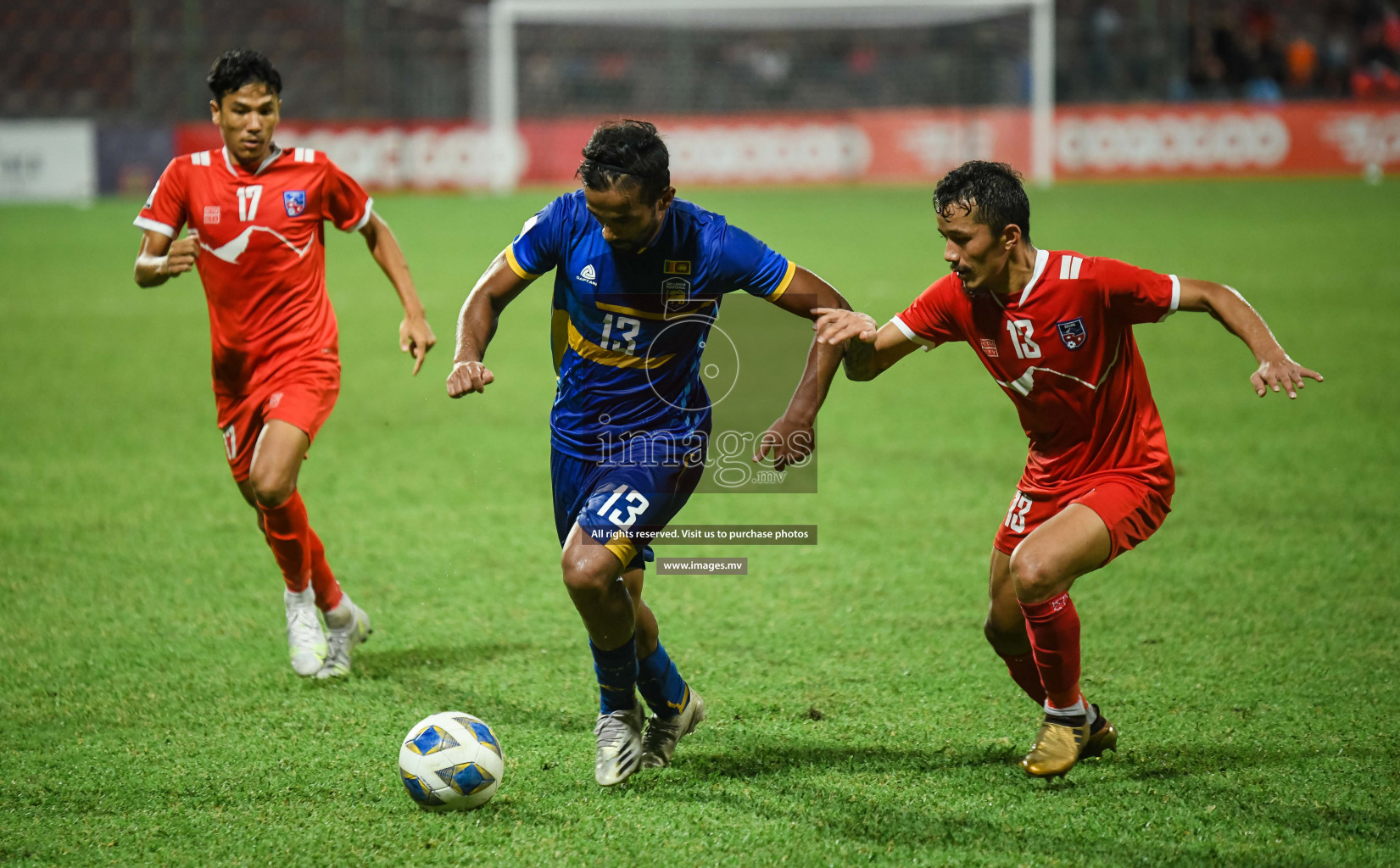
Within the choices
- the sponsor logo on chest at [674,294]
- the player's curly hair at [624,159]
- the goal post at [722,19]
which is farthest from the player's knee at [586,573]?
the goal post at [722,19]

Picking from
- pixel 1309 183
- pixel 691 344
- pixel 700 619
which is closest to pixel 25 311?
pixel 700 619

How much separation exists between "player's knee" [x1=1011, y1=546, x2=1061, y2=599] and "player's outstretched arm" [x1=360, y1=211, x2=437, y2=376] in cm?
205

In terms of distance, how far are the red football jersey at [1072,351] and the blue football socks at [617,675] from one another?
1.26 m

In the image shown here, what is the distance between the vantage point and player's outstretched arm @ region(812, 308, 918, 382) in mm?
3637

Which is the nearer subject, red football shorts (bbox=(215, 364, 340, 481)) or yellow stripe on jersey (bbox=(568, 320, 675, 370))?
yellow stripe on jersey (bbox=(568, 320, 675, 370))

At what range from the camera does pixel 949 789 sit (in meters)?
3.66

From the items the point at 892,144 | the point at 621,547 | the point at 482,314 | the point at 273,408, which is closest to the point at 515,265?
the point at 482,314

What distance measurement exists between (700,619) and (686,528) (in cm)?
116

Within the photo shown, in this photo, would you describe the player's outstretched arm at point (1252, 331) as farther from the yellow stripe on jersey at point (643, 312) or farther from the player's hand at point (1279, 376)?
the yellow stripe on jersey at point (643, 312)

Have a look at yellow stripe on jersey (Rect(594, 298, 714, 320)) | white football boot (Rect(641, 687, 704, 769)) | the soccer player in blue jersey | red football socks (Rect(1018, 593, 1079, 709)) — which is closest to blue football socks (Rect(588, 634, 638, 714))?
the soccer player in blue jersey

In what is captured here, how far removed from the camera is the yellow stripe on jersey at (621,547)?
3572 millimetres

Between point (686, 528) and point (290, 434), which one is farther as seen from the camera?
point (686, 528)

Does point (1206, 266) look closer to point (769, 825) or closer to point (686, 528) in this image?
point (686, 528)

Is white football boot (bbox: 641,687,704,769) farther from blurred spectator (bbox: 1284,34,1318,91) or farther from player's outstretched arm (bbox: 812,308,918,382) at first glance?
blurred spectator (bbox: 1284,34,1318,91)
